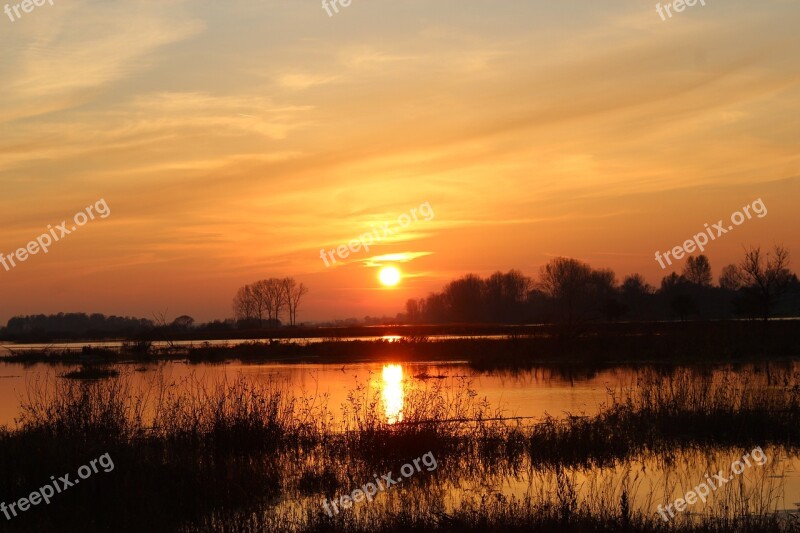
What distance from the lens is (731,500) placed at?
1155 cm

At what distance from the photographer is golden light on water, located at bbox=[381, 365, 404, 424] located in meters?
20.4

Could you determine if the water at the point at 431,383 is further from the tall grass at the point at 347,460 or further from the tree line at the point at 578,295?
the tree line at the point at 578,295

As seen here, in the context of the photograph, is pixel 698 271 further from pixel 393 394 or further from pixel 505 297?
pixel 393 394

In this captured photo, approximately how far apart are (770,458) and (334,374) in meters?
27.4

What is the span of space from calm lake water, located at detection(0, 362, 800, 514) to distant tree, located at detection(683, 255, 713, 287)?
138503 mm

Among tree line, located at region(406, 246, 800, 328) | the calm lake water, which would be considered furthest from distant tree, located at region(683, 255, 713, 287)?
the calm lake water

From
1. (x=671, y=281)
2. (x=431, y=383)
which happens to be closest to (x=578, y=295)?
(x=671, y=281)

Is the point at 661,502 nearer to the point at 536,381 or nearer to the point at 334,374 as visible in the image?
the point at 536,381

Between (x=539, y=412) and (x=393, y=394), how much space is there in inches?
273

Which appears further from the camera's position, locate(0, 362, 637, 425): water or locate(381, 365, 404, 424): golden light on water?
locate(0, 362, 637, 425): water

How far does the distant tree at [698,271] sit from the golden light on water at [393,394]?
142 m

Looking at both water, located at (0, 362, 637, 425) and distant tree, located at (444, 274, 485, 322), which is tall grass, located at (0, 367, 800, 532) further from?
distant tree, located at (444, 274, 485, 322)

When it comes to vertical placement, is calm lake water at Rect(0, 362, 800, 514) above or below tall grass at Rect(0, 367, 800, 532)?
below

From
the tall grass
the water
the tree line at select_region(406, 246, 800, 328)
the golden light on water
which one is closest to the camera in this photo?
the tall grass
